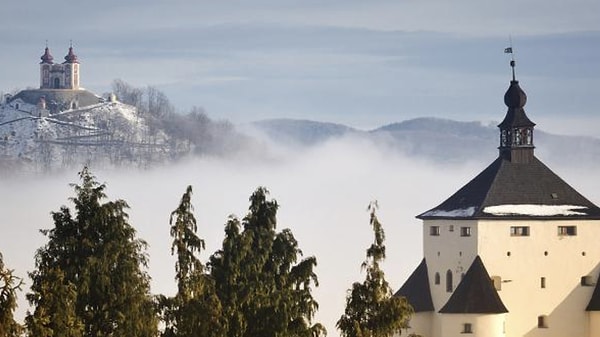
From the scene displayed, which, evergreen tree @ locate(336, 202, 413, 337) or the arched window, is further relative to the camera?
the arched window

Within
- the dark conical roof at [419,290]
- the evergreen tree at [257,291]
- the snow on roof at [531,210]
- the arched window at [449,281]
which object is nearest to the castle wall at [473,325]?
the arched window at [449,281]

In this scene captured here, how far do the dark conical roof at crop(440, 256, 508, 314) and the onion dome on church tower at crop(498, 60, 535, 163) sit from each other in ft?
26.1

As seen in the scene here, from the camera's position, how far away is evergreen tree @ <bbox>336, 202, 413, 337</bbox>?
5044 cm

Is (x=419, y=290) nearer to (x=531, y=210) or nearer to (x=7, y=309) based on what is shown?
(x=531, y=210)

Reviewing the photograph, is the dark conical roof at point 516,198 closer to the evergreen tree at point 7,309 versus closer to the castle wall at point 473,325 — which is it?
the castle wall at point 473,325

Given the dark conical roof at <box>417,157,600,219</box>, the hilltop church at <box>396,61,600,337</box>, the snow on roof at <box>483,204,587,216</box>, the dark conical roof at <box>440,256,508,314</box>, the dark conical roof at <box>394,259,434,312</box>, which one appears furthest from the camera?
the dark conical roof at <box>417,157,600,219</box>

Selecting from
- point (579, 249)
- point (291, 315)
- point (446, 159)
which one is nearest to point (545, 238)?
point (579, 249)

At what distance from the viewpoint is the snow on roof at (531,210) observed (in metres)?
107

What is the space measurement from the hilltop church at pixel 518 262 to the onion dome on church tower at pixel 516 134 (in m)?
2.34

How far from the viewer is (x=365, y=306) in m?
50.8

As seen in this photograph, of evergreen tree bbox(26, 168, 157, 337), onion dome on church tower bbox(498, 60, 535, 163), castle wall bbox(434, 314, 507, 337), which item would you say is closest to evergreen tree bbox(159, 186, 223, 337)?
evergreen tree bbox(26, 168, 157, 337)

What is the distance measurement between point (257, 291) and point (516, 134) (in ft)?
196

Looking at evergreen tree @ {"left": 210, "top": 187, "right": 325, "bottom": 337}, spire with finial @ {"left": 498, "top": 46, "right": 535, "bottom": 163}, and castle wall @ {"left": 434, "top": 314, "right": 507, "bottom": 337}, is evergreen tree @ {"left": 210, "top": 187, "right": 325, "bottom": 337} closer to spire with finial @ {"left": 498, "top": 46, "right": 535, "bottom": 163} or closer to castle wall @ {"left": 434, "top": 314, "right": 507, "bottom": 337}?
castle wall @ {"left": 434, "top": 314, "right": 507, "bottom": 337}

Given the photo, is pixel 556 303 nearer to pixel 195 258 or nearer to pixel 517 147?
pixel 517 147
